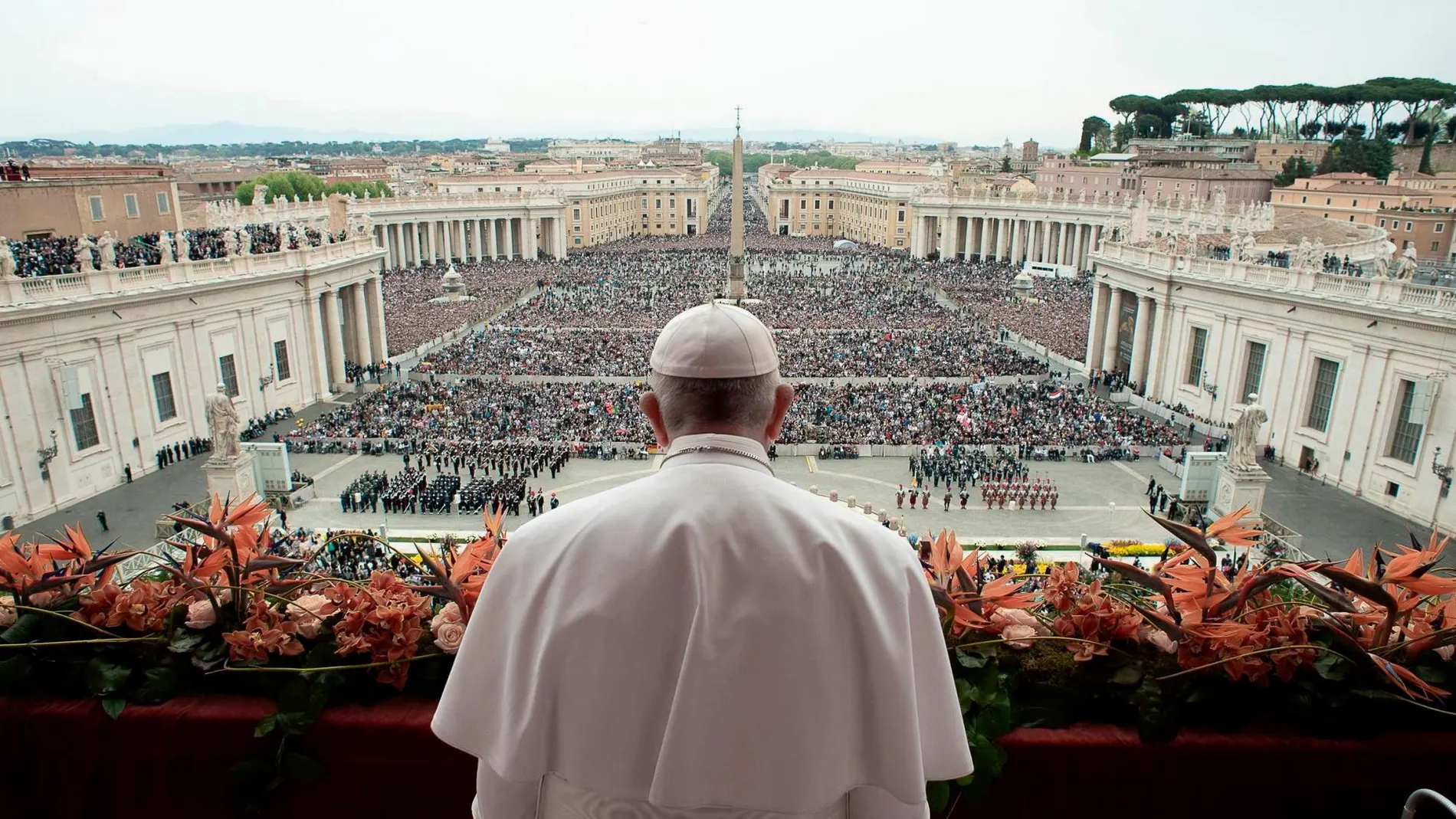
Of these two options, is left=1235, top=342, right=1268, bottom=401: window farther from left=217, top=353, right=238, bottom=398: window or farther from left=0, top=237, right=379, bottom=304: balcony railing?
left=217, top=353, right=238, bottom=398: window

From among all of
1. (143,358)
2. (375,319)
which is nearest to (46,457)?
(143,358)

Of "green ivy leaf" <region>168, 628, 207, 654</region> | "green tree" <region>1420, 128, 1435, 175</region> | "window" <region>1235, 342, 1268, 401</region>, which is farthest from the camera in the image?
"green tree" <region>1420, 128, 1435, 175</region>

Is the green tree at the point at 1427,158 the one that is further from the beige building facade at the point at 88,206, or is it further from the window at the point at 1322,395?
the beige building facade at the point at 88,206

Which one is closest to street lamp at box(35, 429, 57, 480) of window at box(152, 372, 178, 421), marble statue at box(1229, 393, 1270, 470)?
window at box(152, 372, 178, 421)

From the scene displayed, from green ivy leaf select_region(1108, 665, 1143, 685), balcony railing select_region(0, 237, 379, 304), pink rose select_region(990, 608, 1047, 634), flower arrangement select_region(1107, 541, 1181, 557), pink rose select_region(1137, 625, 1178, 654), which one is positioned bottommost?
flower arrangement select_region(1107, 541, 1181, 557)

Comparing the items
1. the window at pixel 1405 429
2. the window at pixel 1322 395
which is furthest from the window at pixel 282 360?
the window at pixel 1405 429

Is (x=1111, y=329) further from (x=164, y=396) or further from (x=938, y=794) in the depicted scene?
(x=938, y=794)
